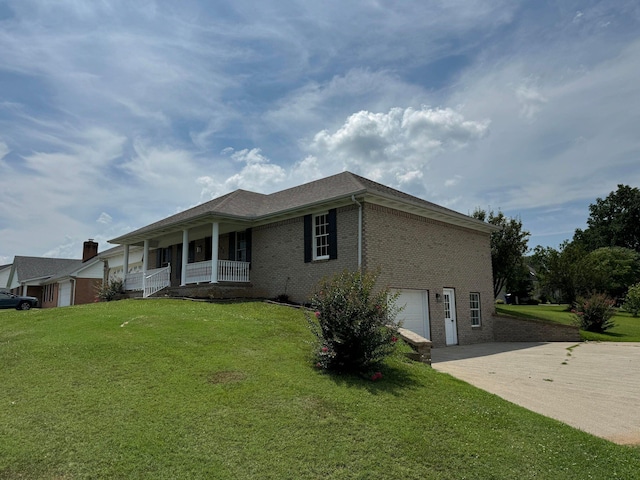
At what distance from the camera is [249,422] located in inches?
235

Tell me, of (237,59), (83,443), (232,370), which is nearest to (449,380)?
(232,370)

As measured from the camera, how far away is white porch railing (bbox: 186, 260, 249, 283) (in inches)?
725

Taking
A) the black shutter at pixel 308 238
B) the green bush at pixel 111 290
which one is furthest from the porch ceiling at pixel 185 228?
the black shutter at pixel 308 238

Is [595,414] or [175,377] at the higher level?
[175,377]

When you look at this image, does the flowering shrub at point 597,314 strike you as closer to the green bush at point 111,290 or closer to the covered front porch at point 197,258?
the covered front porch at point 197,258

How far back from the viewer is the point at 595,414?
25.6 feet

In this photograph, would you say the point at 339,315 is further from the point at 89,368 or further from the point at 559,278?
the point at 559,278

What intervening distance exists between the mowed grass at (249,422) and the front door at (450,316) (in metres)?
9.82

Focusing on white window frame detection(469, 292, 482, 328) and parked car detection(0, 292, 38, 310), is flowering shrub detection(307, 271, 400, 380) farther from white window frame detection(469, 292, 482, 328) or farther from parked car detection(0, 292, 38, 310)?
parked car detection(0, 292, 38, 310)

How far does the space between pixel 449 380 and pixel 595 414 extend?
8.19ft

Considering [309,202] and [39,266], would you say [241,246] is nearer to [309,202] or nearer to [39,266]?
[309,202]

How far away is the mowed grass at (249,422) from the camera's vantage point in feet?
16.6

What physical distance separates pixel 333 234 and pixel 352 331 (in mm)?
7691

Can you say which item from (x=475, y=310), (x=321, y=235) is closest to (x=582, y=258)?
(x=475, y=310)
